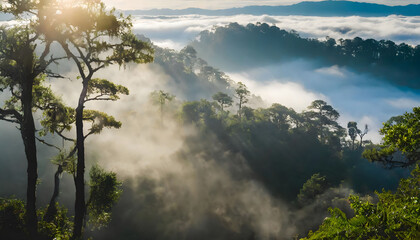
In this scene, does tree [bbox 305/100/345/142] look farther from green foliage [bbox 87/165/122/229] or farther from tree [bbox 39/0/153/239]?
tree [bbox 39/0/153/239]

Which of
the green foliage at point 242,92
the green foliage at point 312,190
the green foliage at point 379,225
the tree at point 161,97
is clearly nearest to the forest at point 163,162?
the green foliage at point 379,225

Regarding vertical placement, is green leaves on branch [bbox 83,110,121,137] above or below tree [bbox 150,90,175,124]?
above

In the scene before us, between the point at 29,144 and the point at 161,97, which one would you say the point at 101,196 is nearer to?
the point at 29,144

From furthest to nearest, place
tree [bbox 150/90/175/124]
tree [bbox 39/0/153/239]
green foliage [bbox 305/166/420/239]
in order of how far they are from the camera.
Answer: tree [bbox 150/90/175/124] → tree [bbox 39/0/153/239] → green foliage [bbox 305/166/420/239]

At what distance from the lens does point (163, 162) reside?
73562 mm

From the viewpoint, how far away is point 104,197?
58.0 feet

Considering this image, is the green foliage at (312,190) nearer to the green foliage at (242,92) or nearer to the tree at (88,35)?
the green foliage at (242,92)

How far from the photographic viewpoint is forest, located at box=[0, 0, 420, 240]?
11.4 meters

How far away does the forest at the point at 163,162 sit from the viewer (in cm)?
1137

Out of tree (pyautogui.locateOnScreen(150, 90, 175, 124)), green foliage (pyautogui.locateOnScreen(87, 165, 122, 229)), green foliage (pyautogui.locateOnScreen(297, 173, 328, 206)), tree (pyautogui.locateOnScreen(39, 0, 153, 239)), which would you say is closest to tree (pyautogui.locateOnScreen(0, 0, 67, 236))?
tree (pyautogui.locateOnScreen(39, 0, 153, 239))

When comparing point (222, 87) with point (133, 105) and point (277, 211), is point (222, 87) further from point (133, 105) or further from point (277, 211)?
point (277, 211)

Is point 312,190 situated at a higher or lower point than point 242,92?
lower

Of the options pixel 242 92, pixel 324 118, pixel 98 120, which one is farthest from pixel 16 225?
pixel 324 118

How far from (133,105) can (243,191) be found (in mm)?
73883
